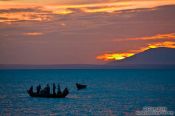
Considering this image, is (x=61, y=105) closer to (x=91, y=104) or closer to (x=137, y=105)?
(x=91, y=104)

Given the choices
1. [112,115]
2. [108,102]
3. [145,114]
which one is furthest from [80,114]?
[108,102]

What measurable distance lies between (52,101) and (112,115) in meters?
20.3

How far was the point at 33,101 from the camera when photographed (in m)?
79.1

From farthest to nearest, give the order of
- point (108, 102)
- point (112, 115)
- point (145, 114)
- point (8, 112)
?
point (108, 102)
point (8, 112)
point (112, 115)
point (145, 114)

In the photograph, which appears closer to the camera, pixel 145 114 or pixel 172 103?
pixel 145 114

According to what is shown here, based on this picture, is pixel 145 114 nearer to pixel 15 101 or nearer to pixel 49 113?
pixel 49 113

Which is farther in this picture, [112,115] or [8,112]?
[8,112]

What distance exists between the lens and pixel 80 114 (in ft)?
201

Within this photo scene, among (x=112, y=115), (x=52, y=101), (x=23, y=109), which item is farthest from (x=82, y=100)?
(x=112, y=115)

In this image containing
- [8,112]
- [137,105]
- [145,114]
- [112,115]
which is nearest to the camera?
[145,114]

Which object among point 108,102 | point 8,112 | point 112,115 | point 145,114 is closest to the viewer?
point 145,114

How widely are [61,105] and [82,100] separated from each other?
912 cm

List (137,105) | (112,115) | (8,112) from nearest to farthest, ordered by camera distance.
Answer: (112,115), (8,112), (137,105)

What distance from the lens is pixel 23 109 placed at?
67.8m
